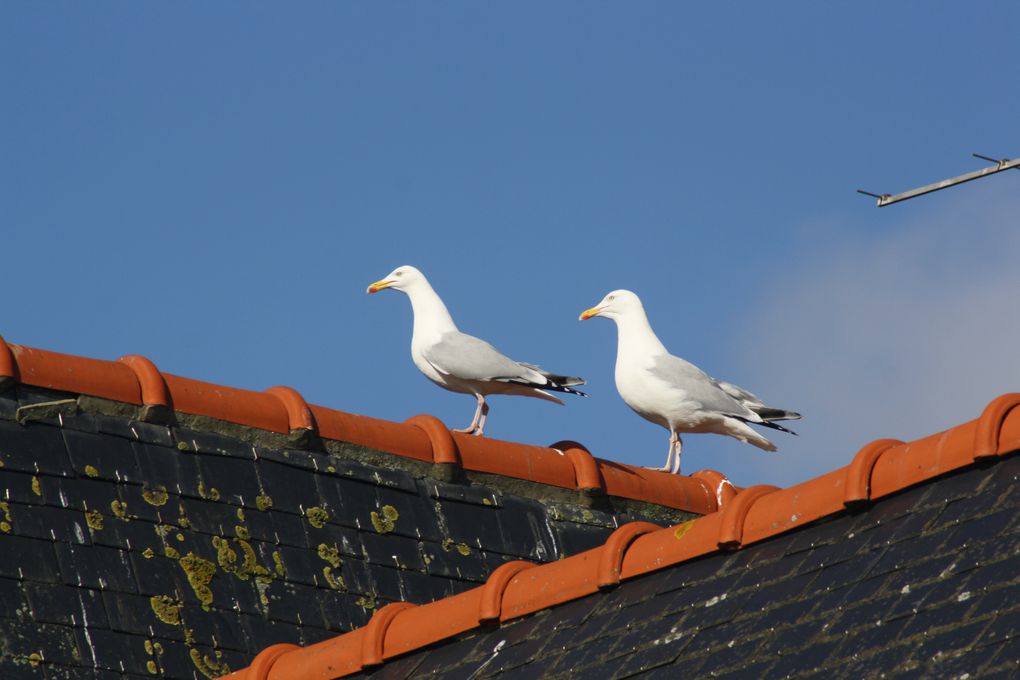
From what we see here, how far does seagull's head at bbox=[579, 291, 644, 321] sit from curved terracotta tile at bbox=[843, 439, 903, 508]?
704cm

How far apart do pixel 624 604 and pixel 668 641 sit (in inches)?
17.0

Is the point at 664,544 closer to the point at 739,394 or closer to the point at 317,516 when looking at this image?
the point at 317,516

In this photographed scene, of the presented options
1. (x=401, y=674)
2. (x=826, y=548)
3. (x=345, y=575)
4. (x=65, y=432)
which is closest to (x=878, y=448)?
(x=826, y=548)

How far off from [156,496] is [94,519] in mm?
349

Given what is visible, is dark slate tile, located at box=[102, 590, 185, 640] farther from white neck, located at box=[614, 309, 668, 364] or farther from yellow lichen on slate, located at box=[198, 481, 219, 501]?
white neck, located at box=[614, 309, 668, 364]

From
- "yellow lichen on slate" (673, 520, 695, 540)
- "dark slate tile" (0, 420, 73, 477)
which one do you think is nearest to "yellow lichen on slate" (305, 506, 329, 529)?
"dark slate tile" (0, 420, 73, 477)

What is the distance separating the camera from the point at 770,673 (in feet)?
14.6

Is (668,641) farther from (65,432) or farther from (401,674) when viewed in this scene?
(65,432)

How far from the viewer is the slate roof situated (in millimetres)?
6684

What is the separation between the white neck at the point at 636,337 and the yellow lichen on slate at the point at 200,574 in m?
5.00

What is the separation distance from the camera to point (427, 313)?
12109 millimetres

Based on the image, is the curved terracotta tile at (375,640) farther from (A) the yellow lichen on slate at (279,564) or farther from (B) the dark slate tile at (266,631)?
(A) the yellow lichen on slate at (279,564)

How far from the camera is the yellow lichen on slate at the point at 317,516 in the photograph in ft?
25.0

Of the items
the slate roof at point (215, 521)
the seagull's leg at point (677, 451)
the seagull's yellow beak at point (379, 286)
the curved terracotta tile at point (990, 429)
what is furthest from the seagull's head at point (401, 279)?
the curved terracotta tile at point (990, 429)
